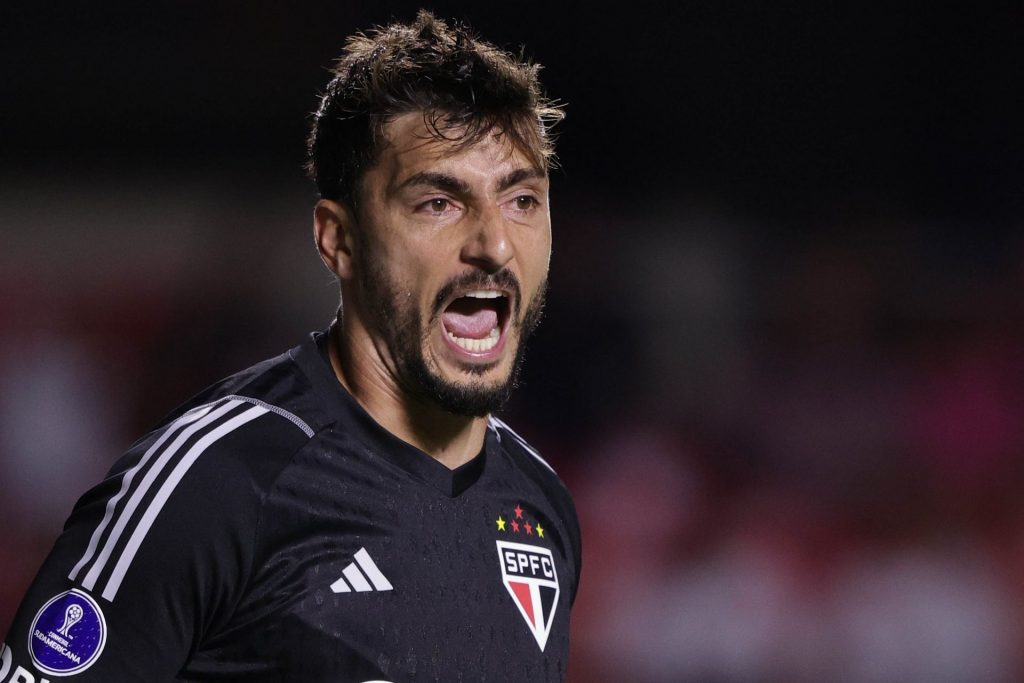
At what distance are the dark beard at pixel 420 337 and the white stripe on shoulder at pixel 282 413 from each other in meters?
0.15

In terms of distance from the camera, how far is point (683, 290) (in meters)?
5.56

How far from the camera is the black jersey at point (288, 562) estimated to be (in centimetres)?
139

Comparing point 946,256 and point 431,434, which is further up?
point 946,256

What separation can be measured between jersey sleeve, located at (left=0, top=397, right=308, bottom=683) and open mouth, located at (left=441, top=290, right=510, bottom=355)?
35 centimetres

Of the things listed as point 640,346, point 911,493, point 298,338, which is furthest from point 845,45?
point 298,338

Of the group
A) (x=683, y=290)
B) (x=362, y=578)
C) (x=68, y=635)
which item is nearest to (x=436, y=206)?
(x=362, y=578)

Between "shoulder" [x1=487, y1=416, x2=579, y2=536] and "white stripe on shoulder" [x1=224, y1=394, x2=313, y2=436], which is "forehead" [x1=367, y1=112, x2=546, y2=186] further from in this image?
"shoulder" [x1=487, y1=416, x2=579, y2=536]

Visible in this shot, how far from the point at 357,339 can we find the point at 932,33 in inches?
197

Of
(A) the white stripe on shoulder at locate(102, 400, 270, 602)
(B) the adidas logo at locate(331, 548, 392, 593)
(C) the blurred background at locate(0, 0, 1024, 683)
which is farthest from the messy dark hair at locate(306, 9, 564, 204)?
(C) the blurred background at locate(0, 0, 1024, 683)

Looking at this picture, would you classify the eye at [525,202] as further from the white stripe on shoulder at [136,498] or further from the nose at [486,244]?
the white stripe on shoulder at [136,498]

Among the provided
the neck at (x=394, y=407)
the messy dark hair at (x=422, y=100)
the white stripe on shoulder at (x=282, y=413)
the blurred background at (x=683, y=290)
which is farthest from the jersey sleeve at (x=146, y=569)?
the blurred background at (x=683, y=290)

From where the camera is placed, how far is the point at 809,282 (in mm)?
5504

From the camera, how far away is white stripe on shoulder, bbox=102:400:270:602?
4.55 ft

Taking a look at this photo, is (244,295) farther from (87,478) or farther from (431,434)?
(431,434)
